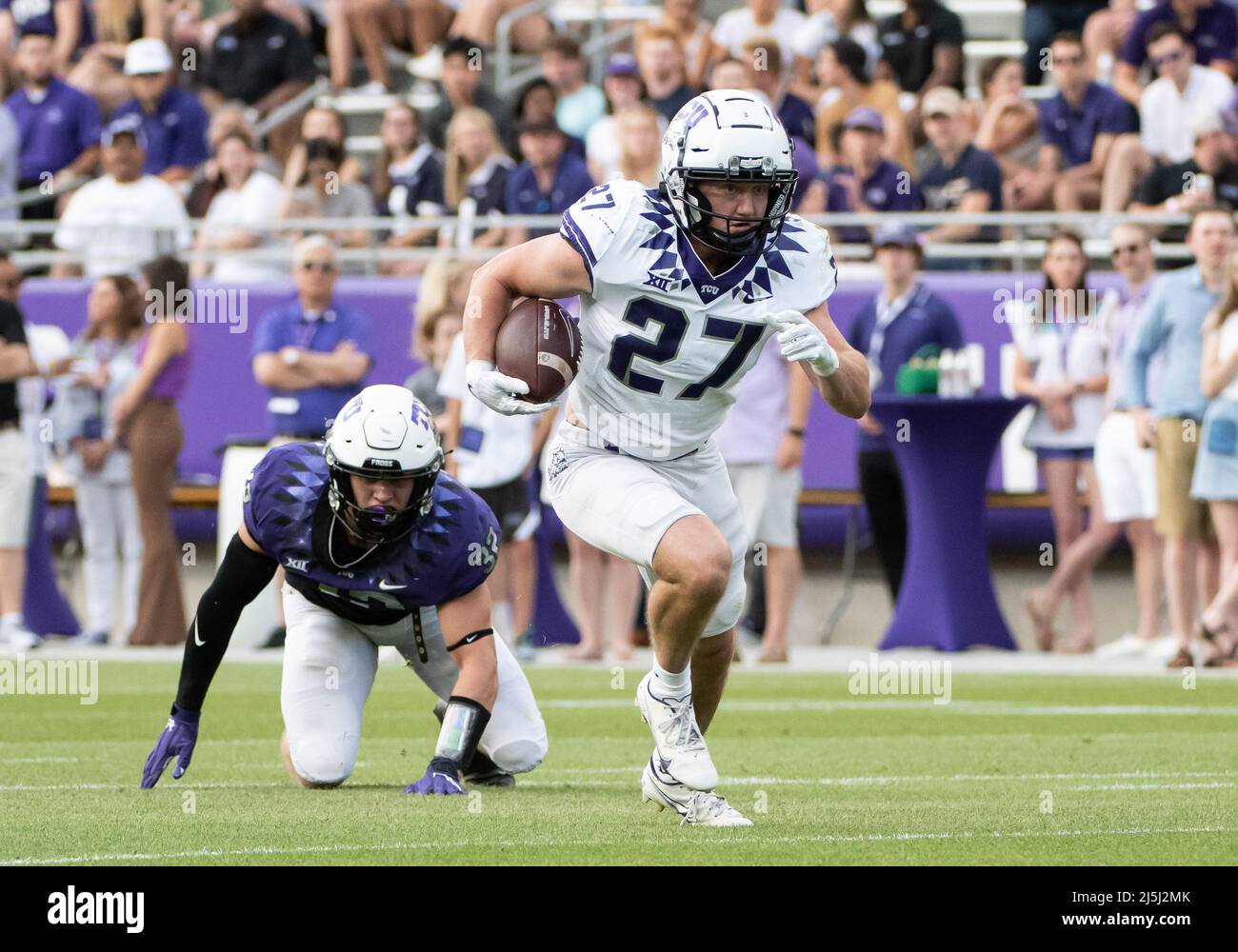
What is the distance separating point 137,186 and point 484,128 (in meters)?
2.32

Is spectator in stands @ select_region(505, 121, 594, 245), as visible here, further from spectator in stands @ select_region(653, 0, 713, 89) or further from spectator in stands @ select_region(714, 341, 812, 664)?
spectator in stands @ select_region(714, 341, 812, 664)

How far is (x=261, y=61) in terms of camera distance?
54.0ft

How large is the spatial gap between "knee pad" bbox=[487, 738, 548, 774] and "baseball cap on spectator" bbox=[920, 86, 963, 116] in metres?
8.04

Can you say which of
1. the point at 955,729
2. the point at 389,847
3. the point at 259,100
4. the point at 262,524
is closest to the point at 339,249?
the point at 259,100

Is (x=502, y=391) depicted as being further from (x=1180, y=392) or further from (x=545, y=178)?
(x=545, y=178)

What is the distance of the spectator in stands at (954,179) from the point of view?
533 inches

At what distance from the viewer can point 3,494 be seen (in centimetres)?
1213

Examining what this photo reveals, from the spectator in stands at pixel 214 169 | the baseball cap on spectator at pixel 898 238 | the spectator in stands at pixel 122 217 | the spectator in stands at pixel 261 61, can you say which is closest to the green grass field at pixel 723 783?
the baseball cap on spectator at pixel 898 238

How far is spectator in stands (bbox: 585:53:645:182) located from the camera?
1388 centimetres

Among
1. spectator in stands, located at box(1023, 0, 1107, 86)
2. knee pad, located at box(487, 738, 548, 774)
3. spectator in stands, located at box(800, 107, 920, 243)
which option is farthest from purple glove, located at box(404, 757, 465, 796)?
spectator in stands, located at box(1023, 0, 1107, 86)

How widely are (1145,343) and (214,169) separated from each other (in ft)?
23.0

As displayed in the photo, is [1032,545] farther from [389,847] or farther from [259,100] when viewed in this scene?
[389,847]

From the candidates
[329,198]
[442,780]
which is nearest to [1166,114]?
[329,198]

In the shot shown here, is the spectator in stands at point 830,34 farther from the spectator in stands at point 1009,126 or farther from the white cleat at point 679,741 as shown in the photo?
the white cleat at point 679,741
